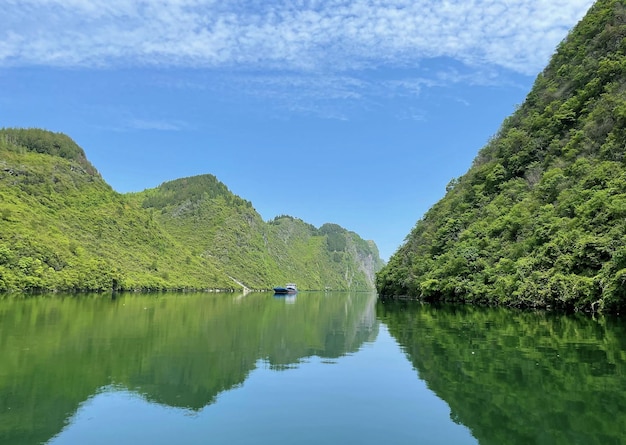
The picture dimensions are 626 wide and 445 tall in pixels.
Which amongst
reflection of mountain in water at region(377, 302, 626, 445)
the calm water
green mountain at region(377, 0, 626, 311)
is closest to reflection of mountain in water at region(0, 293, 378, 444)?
the calm water

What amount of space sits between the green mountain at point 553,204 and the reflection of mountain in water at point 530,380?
13.2 meters

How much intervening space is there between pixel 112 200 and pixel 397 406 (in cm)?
15888

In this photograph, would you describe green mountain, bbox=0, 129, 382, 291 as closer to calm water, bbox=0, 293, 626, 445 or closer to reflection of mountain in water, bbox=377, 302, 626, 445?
calm water, bbox=0, 293, 626, 445

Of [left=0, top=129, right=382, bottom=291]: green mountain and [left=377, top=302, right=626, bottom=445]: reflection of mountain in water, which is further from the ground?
[left=0, top=129, right=382, bottom=291]: green mountain

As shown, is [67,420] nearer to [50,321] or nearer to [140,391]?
[140,391]

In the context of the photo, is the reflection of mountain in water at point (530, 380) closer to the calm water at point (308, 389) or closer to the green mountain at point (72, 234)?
the calm water at point (308, 389)

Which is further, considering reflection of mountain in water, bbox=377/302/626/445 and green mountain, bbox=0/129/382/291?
green mountain, bbox=0/129/382/291

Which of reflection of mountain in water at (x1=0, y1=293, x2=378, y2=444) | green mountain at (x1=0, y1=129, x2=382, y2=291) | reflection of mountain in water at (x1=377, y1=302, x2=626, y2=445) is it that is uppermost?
green mountain at (x1=0, y1=129, x2=382, y2=291)

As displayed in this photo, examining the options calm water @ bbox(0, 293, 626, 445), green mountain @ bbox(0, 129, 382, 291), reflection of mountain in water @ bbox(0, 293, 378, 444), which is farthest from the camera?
green mountain @ bbox(0, 129, 382, 291)

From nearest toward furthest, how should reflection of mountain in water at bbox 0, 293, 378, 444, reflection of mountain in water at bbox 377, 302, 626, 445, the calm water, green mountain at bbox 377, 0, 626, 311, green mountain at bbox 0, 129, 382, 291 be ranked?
the calm water, reflection of mountain in water at bbox 377, 302, 626, 445, reflection of mountain in water at bbox 0, 293, 378, 444, green mountain at bbox 377, 0, 626, 311, green mountain at bbox 0, 129, 382, 291

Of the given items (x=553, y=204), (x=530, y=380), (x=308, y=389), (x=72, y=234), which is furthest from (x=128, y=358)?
(x=72, y=234)

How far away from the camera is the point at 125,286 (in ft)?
349

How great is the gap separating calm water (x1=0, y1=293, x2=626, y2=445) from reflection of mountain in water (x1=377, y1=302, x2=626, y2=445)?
0.05 meters

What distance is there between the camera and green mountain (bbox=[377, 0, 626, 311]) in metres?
37.6
